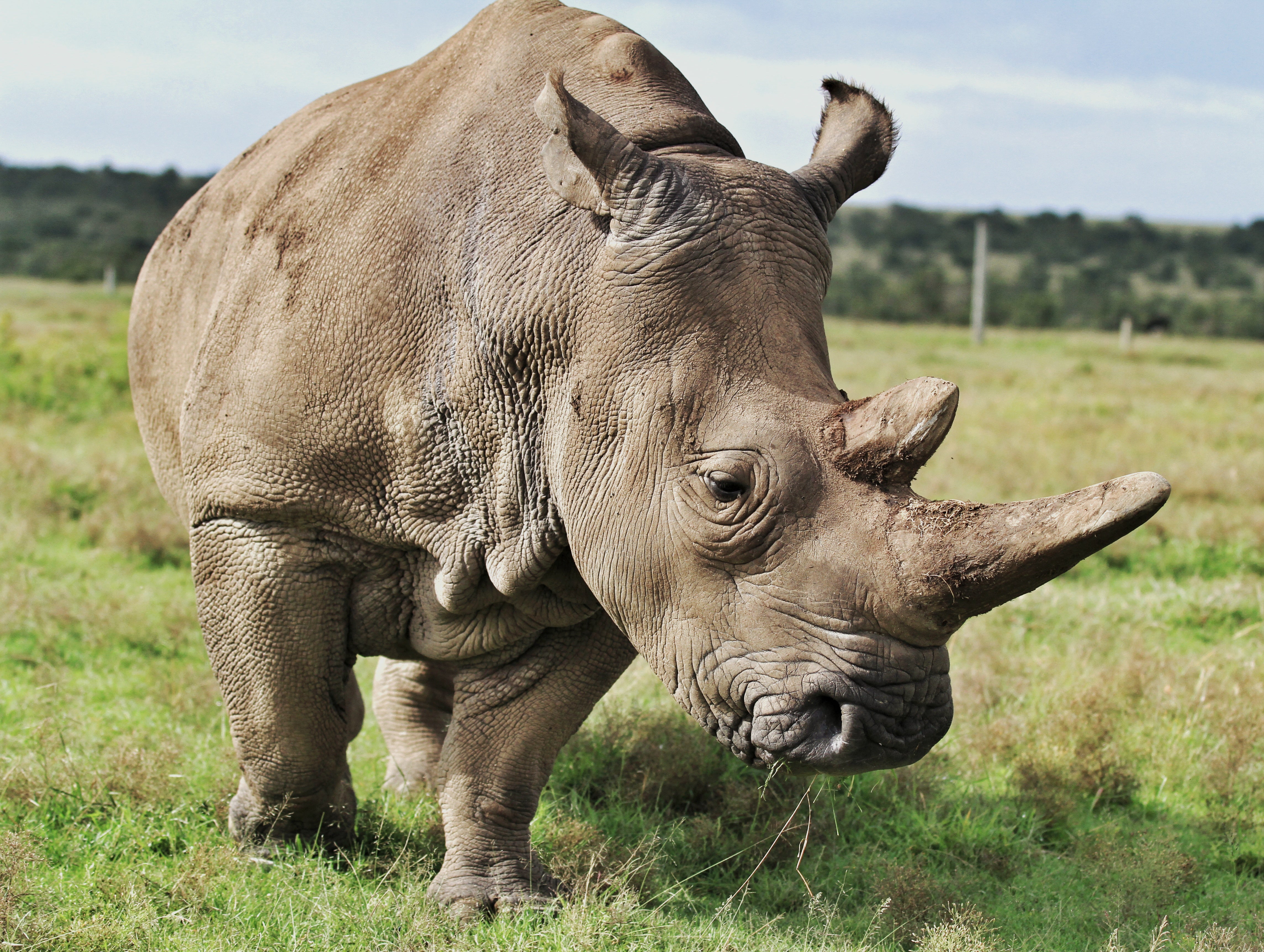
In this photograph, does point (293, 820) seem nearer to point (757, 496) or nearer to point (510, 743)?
point (510, 743)

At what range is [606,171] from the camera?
10.2ft

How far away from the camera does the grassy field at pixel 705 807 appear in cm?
381

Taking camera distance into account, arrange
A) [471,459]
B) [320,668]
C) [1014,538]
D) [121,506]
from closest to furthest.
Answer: [1014,538] → [471,459] → [320,668] → [121,506]

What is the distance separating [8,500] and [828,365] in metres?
7.63

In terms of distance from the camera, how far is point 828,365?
10.9ft

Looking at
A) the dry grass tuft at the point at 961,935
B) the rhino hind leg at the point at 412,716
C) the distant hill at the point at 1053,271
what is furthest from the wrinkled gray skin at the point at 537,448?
the distant hill at the point at 1053,271

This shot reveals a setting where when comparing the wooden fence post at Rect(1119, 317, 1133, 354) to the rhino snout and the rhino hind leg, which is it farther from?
the rhino snout

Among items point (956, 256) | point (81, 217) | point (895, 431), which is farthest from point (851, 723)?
point (956, 256)

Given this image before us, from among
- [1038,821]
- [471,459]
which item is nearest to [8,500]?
[471,459]

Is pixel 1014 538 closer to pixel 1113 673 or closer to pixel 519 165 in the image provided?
pixel 519 165

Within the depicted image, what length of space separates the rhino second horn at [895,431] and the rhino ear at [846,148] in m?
0.92

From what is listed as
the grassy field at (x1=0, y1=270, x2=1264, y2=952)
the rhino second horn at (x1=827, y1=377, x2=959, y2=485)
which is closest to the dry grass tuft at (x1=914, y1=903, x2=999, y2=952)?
the grassy field at (x1=0, y1=270, x2=1264, y2=952)

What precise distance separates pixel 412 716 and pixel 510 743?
1323 millimetres

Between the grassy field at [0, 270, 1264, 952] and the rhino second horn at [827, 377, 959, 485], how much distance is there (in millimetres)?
1135
